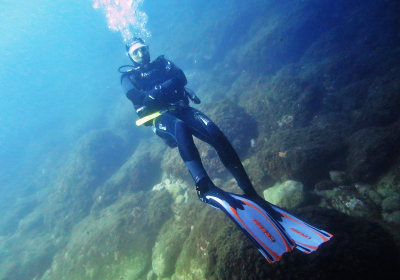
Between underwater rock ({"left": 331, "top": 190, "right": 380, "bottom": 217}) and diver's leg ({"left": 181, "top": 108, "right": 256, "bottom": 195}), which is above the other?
diver's leg ({"left": 181, "top": 108, "right": 256, "bottom": 195})

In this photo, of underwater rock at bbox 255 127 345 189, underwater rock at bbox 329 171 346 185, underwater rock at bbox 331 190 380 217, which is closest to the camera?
underwater rock at bbox 331 190 380 217

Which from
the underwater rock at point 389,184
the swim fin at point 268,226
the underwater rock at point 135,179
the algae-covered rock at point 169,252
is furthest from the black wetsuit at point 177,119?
the underwater rock at point 135,179

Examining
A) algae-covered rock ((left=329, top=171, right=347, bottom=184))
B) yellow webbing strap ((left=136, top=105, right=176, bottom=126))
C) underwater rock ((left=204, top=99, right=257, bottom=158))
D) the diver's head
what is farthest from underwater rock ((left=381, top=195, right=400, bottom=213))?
the diver's head

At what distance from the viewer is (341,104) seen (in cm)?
724

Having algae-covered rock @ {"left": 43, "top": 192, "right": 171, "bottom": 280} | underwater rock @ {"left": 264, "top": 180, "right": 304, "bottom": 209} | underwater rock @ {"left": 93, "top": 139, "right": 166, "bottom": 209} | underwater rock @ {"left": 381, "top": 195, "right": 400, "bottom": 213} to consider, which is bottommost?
underwater rock @ {"left": 381, "top": 195, "right": 400, "bottom": 213}

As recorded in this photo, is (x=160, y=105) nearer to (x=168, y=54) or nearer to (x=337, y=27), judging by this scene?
Result: (x=337, y=27)

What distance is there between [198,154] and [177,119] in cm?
90

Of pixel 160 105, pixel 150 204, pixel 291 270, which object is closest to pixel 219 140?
pixel 160 105

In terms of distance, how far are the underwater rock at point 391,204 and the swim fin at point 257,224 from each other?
2279 mm

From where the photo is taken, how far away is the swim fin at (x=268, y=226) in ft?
6.77

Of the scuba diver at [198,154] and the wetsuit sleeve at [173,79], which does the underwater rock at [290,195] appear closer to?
the scuba diver at [198,154]

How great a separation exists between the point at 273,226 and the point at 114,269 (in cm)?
764

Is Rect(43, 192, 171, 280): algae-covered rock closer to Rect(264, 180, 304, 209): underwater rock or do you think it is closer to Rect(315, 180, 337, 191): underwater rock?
Rect(264, 180, 304, 209): underwater rock

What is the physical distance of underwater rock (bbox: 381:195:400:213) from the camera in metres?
3.08
